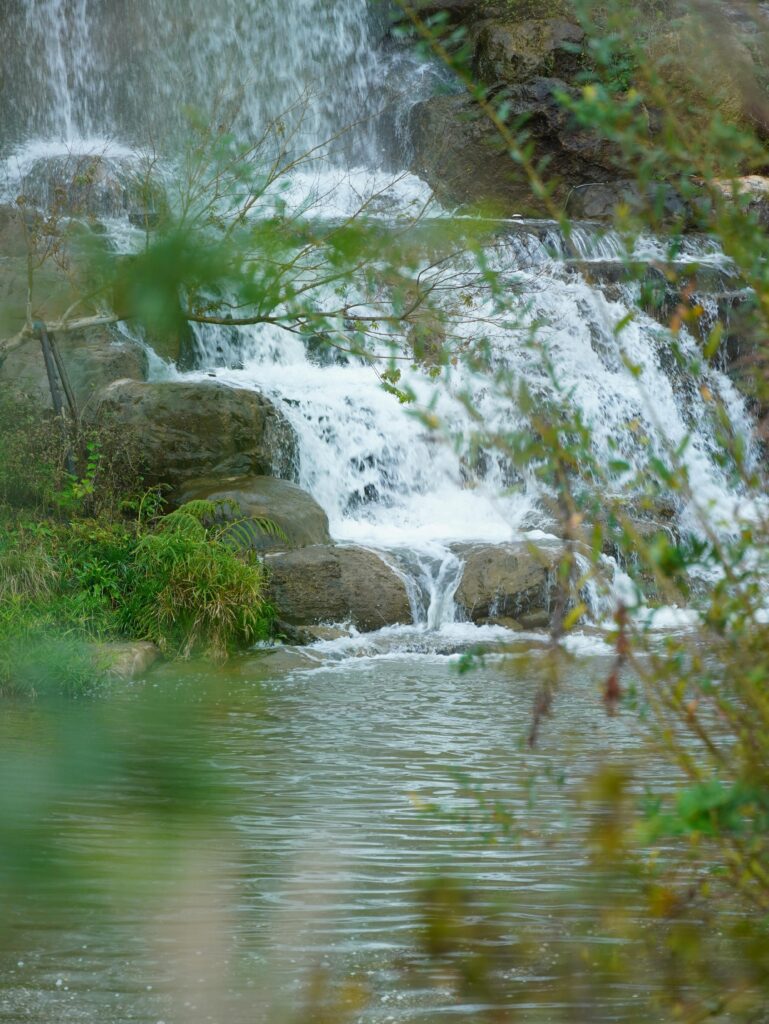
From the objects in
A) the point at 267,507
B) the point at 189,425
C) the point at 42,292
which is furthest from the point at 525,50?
the point at 42,292

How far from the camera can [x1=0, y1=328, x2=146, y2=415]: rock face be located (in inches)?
465

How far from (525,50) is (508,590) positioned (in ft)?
40.8

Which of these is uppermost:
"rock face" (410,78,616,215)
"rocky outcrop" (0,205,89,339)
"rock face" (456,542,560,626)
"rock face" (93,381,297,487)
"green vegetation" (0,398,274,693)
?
"rock face" (410,78,616,215)

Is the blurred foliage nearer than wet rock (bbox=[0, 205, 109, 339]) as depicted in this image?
No

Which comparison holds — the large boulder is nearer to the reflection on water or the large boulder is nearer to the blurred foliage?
the reflection on water

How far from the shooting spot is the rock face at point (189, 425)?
11.6m

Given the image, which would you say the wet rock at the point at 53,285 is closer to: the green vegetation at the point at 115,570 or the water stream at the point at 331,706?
the water stream at the point at 331,706

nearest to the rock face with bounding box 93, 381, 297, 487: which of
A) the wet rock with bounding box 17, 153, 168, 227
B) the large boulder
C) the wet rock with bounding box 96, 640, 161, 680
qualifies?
the wet rock with bounding box 17, 153, 168, 227

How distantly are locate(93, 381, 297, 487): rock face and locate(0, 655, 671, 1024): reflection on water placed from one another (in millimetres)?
3106

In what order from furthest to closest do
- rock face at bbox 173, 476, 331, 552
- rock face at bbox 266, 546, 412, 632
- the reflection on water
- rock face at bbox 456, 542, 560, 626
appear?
rock face at bbox 173, 476, 331, 552 < rock face at bbox 456, 542, 560, 626 < rock face at bbox 266, 546, 412, 632 < the reflection on water

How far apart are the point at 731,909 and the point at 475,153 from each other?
54.0 feet

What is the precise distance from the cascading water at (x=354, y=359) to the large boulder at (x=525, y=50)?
1.30m

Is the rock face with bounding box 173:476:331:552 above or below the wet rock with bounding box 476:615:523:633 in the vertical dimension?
above

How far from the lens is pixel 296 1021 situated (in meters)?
1.03
